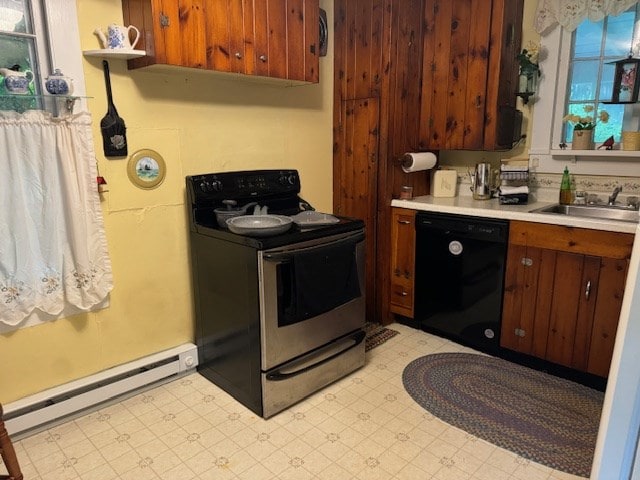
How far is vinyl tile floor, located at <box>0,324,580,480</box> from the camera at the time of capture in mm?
1850

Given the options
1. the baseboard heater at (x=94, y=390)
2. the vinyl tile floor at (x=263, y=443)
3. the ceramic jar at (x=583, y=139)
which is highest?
the ceramic jar at (x=583, y=139)

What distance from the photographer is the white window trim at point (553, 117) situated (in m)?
2.78

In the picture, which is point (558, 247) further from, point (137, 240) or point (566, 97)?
point (137, 240)

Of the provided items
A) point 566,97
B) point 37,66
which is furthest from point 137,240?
point 566,97

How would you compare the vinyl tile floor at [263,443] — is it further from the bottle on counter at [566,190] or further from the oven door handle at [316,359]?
the bottle on counter at [566,190]

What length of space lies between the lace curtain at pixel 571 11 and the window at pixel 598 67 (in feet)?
0.31

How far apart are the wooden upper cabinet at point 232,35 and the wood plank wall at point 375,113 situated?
1.52 feet

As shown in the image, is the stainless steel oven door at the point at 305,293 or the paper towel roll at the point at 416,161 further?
the paper towel roll at the point at 416,161

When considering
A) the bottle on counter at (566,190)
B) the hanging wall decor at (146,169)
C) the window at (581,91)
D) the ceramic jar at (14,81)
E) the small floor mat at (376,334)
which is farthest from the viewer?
the small floor mat at (376,334)

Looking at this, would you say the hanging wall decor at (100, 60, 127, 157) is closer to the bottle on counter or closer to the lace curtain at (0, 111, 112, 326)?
the lace curtain at (0, 111, 112, 326)

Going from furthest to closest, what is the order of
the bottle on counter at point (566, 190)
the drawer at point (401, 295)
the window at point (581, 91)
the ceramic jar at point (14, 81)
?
1. the drawer at point (401, 295)
2. the bottle on counter at point (566, 190)
3. the window at point (581, 91)
4. the ceramic jar at point (14, 81)

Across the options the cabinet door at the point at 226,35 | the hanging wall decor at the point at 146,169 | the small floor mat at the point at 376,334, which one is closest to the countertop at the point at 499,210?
the small floor mat at the point at 376,334

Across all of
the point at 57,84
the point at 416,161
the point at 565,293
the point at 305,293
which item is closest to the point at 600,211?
the point at 565,293

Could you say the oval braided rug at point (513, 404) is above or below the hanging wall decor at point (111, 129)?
below
